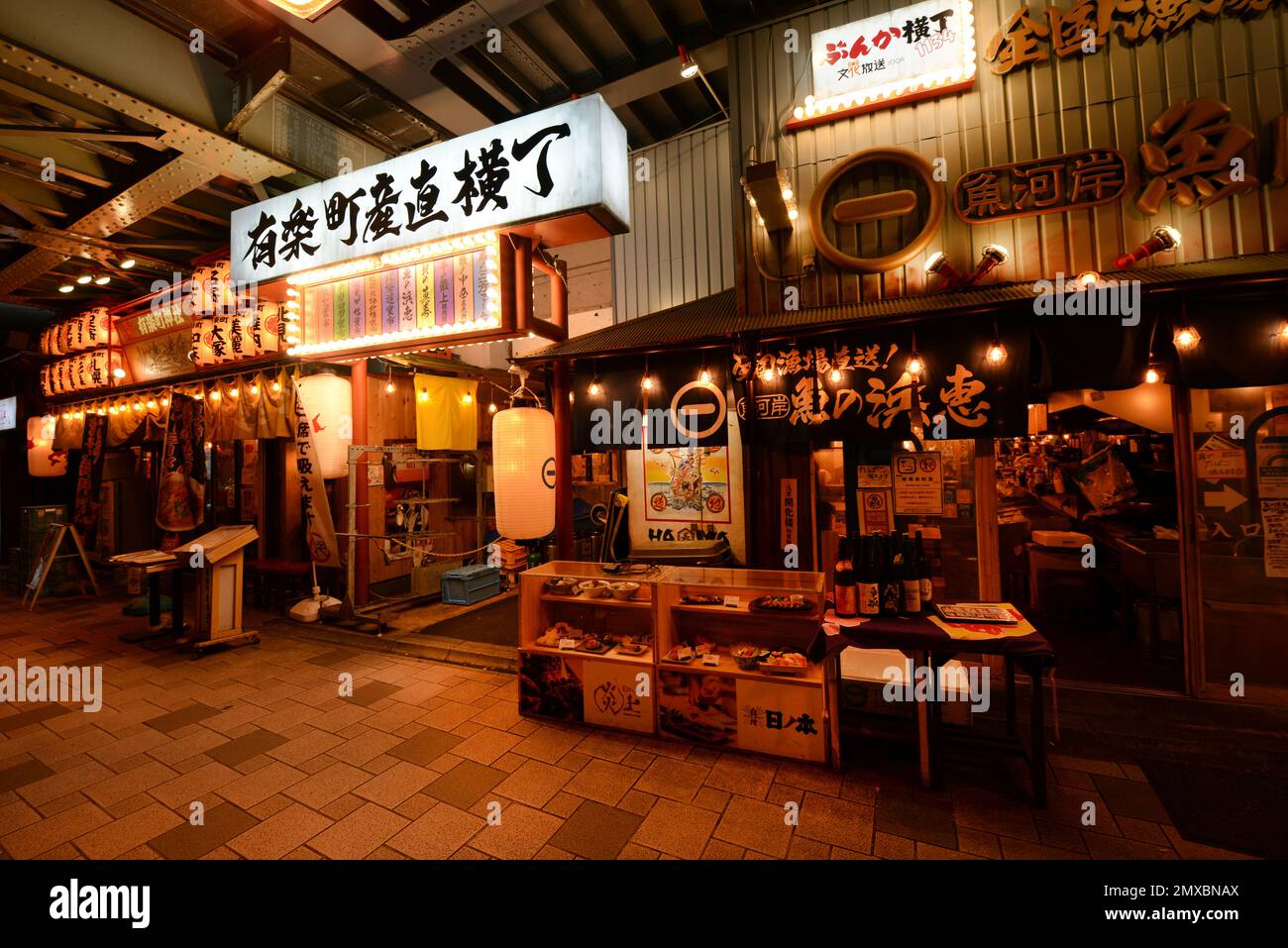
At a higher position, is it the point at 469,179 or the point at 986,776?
the point at 469,179

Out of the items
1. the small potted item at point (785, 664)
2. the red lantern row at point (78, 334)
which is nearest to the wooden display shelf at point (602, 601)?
the small potted item at point (785, 664)

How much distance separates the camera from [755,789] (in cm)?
456

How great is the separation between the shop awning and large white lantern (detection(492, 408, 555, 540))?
1.43 metres

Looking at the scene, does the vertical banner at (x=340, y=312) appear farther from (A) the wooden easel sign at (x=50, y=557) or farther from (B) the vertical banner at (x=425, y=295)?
(A) the wooden easel sign at (x=50, y=557)

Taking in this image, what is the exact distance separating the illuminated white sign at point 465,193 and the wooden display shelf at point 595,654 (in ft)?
15.8

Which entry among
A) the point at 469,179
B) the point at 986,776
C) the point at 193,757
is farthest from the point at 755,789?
the point at 469,179

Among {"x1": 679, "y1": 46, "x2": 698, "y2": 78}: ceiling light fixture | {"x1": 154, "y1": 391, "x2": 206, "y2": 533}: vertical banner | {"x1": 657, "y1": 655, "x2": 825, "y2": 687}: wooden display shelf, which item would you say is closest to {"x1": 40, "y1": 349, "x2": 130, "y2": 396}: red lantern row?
{"x1": 154, "y1": 391, "x2": 206, "y2": 533}: vertical banner

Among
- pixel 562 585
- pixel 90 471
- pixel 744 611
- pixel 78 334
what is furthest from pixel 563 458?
pixel 78 334

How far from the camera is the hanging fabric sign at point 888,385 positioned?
237 inches

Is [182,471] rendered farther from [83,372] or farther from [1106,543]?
[1106,543]

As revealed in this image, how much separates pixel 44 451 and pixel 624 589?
19.9m

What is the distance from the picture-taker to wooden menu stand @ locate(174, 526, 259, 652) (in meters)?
8.22

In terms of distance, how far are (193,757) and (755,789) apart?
223 inches

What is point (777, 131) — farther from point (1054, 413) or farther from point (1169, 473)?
point (1169, 473)
